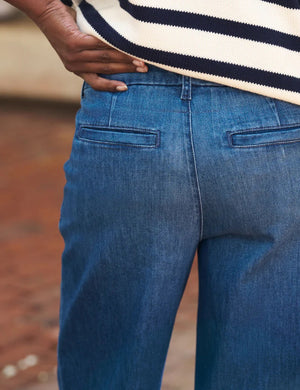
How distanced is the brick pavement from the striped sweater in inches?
58.8

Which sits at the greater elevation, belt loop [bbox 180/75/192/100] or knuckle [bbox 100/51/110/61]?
knuckle [bbox 100/51/110/61]

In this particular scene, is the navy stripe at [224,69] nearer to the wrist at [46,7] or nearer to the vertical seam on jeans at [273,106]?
the vertical seam on jeans at [273,106]

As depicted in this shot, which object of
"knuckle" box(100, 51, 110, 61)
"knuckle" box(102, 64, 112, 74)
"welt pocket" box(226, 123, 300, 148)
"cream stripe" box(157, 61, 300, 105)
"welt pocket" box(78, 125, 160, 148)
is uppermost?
"knuckle" box(100, 51, 110, 61)

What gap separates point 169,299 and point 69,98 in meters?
4.89

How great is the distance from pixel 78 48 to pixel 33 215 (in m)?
2.84

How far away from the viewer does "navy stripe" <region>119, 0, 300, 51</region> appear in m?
0.93

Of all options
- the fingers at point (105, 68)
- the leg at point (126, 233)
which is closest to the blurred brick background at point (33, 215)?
the leg at point (126, 233)

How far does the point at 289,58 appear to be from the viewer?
941 millimetres

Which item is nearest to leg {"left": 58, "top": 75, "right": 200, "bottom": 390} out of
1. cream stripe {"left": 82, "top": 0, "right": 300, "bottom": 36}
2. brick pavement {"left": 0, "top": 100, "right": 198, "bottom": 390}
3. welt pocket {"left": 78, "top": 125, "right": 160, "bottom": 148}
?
welt pocket {"left": 78, "top": 125, "right": 160, "bottom": 148}

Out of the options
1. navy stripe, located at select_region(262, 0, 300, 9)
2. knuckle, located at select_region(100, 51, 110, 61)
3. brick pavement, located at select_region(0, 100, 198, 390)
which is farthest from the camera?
brick pavement, located at select_region(0, 100, 198, 390)

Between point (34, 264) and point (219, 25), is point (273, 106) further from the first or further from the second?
point (34, 264)

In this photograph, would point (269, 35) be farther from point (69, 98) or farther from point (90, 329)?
point (69, 98)

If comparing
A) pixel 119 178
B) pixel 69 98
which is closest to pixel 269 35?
pixel 119 178

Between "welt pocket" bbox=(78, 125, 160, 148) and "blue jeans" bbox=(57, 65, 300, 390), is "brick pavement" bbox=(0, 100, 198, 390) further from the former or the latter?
"welt pocket" bbox=(78, 125, 160, 148)
